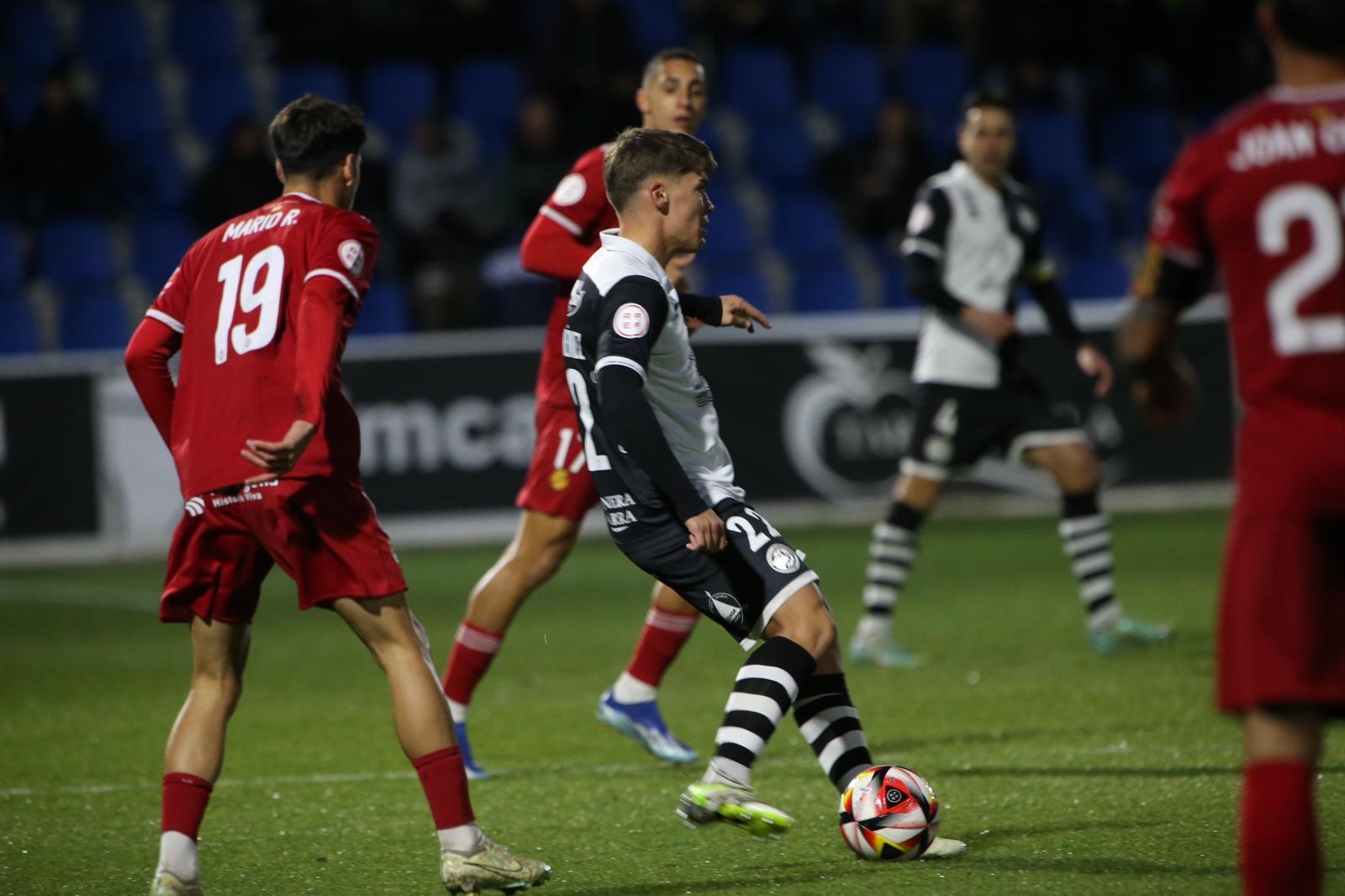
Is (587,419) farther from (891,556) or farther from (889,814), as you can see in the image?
(891,556)

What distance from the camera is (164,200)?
51.1 ft

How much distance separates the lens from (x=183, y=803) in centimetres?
419

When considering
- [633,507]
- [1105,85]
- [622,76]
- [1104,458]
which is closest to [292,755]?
[633,507]

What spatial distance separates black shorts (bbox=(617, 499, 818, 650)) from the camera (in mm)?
4367

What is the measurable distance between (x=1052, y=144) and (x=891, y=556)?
10193 mm

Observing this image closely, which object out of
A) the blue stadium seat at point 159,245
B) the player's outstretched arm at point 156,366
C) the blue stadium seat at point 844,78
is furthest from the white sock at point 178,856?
the blue stadium seat at point 844,78

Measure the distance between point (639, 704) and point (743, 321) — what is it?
197cm

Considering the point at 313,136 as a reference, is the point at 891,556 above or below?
below

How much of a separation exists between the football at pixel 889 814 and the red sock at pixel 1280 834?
1.47 metres

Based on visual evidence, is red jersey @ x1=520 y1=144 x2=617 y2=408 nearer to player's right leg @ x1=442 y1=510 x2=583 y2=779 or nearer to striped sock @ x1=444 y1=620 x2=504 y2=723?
player's right leg @ x1=442 y1=510 x2=583 y2=779

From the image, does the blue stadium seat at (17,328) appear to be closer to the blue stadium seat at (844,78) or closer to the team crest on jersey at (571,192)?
the blue stadium seat at (844,78)

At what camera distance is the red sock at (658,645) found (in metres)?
6.19

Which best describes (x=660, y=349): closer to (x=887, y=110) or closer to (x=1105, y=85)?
(x=887, y=110)

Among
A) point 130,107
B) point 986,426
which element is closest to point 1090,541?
point 986,426
